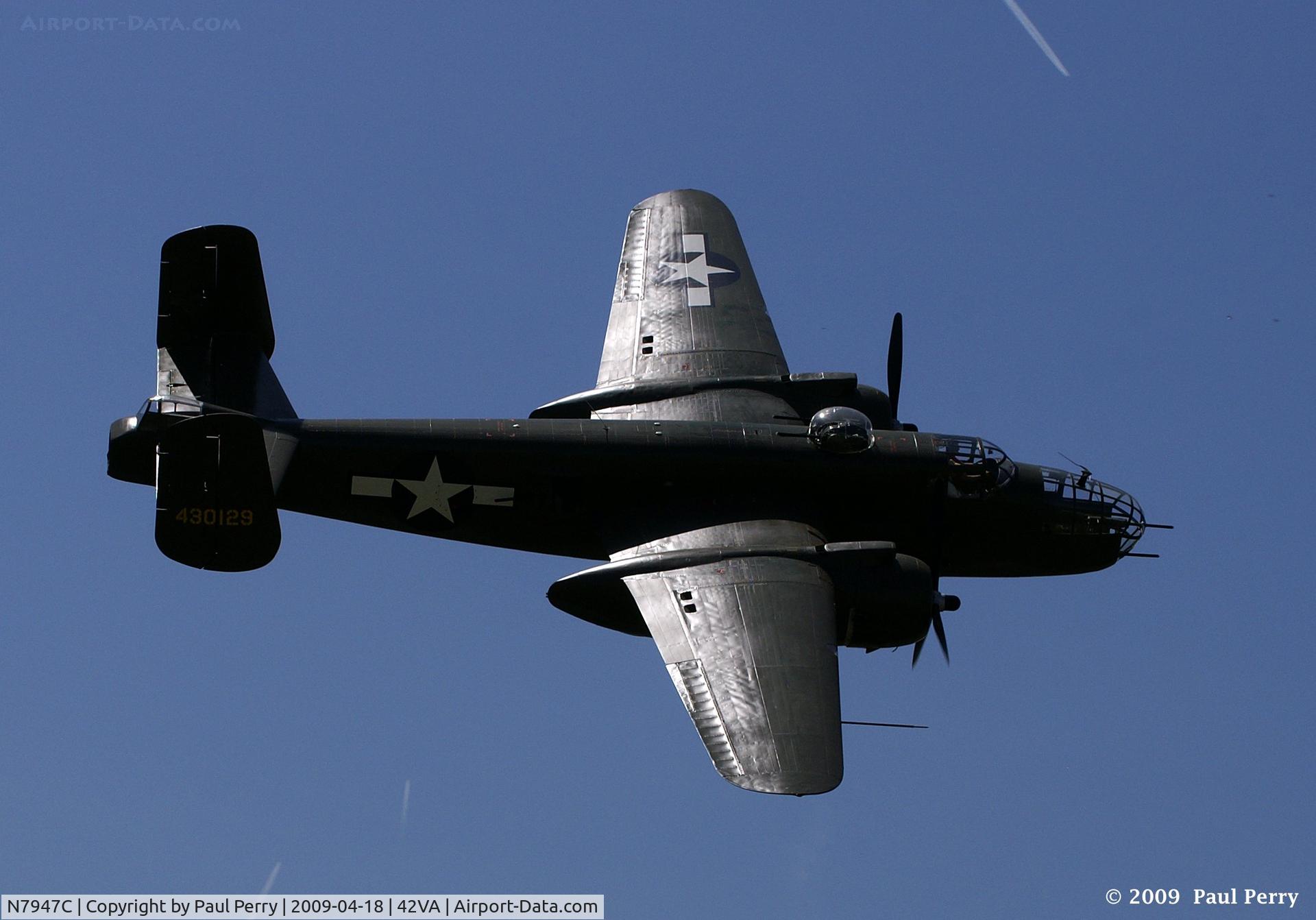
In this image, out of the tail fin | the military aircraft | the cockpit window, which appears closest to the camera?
the military aircraft

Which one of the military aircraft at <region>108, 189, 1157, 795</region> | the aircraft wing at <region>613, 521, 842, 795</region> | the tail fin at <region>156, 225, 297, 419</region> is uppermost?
the tail fin at <region>156, 225, 297, 419</region>

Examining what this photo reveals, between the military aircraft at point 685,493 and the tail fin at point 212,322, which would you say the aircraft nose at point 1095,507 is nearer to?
the military aircraft at point 685,493

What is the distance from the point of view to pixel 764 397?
132 ft

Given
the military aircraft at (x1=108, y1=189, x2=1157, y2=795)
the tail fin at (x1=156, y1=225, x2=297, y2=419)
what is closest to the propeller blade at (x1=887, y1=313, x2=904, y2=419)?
the military aircraft at (x1=108, y1=189, x2=1157, y2=795)

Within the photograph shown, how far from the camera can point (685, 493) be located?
3781 centimetres

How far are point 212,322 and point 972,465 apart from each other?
1456 cm

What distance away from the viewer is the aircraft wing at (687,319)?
4022 centimetres

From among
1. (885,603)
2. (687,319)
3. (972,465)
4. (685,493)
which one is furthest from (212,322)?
(972,465)

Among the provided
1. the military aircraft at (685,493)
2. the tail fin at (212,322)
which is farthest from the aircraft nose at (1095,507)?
the tail fin at (212,322)

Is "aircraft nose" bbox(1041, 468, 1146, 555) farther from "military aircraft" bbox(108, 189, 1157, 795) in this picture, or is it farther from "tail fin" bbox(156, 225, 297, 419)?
"tail fin" bbox(156, 225, 297, 419)

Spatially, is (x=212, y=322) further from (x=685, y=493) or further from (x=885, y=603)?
(x=885, y=603)

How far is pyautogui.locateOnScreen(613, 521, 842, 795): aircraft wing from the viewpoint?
32.2 m

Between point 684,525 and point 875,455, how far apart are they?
3.95 meters

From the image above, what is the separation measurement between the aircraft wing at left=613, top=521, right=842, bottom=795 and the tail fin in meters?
7.66
